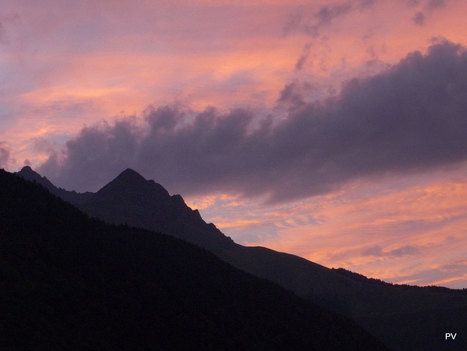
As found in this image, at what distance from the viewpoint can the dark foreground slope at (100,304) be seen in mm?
127500

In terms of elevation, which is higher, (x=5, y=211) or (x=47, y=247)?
(x=5, y=211)

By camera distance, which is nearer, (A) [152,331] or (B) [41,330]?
(B) [41,330]

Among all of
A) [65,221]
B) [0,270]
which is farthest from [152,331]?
[65,221]

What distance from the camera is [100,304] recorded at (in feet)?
502

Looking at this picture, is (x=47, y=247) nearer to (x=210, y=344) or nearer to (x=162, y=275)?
(x=162, y=275)

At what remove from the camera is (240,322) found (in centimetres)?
18612

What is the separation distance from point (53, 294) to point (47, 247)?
30262 mm

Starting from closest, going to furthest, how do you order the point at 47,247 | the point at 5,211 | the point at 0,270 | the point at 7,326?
the point at 7,326, the point at 0,270, the point at 47,247, the point at 5,211

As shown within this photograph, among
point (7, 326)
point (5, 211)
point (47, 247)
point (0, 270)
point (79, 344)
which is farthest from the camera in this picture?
point (5, 211)

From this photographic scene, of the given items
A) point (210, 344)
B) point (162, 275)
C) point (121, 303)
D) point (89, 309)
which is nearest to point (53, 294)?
point (89, 309)

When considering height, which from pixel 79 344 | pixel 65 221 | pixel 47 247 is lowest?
pixel 79 344

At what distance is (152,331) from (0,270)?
36.9m

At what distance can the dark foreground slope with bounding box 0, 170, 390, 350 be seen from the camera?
128 m

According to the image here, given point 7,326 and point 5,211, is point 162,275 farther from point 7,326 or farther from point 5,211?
point 7,326
